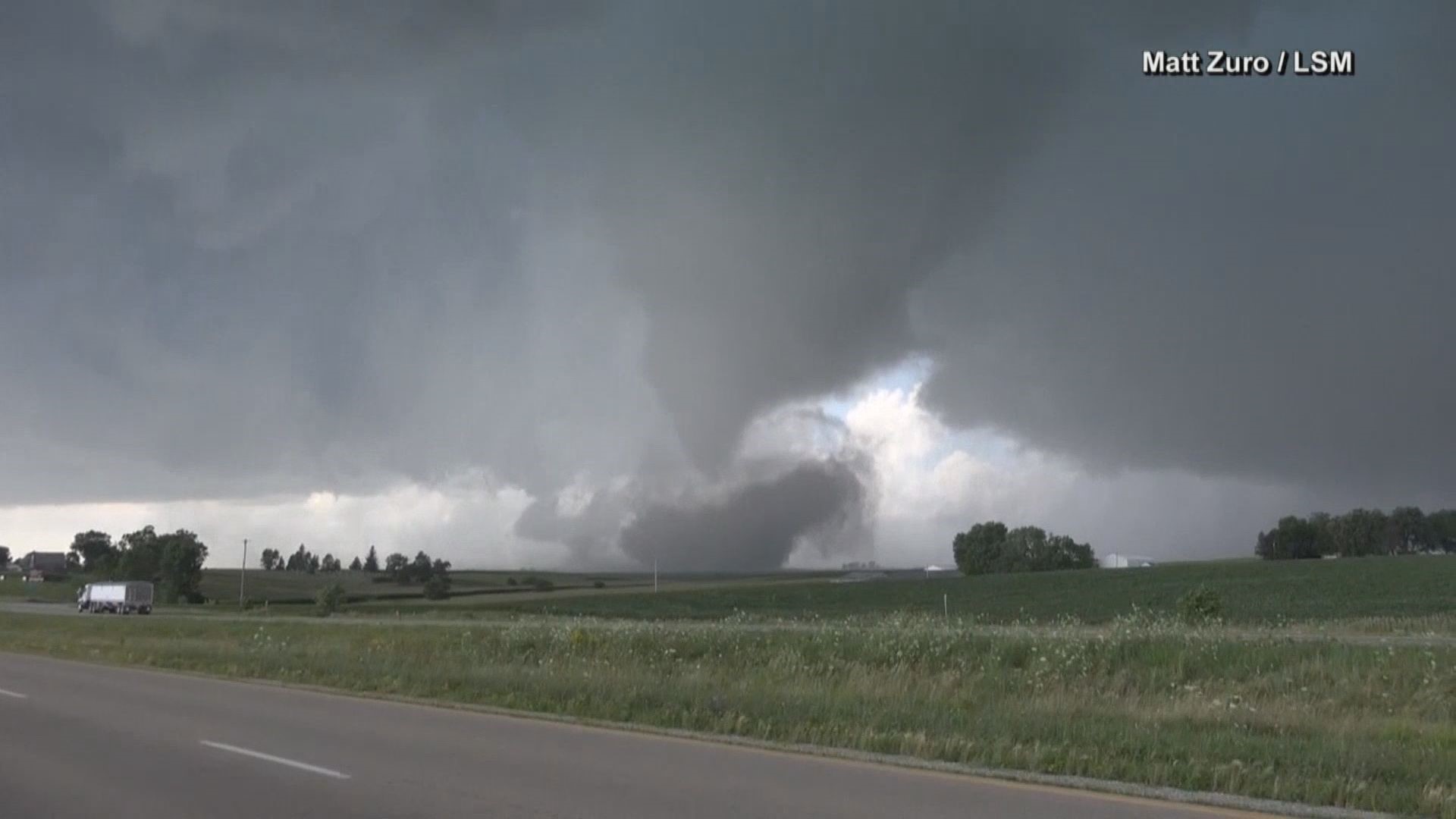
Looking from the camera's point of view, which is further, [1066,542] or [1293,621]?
[1066,542]

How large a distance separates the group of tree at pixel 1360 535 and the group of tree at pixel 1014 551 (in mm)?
23066

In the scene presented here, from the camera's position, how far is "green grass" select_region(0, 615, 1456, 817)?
40.7 feet

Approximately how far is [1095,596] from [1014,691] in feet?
173

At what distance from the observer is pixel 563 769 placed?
12.4m

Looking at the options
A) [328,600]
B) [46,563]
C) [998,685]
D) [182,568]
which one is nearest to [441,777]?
[998,685]

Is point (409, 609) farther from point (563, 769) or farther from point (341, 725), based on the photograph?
point (563, 769)

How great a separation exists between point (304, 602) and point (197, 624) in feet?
178

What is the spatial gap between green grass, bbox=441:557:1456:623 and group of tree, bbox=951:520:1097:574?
4229 centimetres

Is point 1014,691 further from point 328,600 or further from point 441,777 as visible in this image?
point 328,600

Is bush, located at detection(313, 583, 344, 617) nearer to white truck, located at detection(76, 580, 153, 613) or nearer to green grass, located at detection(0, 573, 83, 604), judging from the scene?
white truck, located at detection(76, 580, 153, 613)

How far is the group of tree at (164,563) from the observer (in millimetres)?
125688

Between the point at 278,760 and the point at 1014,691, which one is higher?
the point at 278,760

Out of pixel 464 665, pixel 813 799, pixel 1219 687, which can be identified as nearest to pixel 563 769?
pixel 813 799

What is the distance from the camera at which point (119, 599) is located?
288 ft
